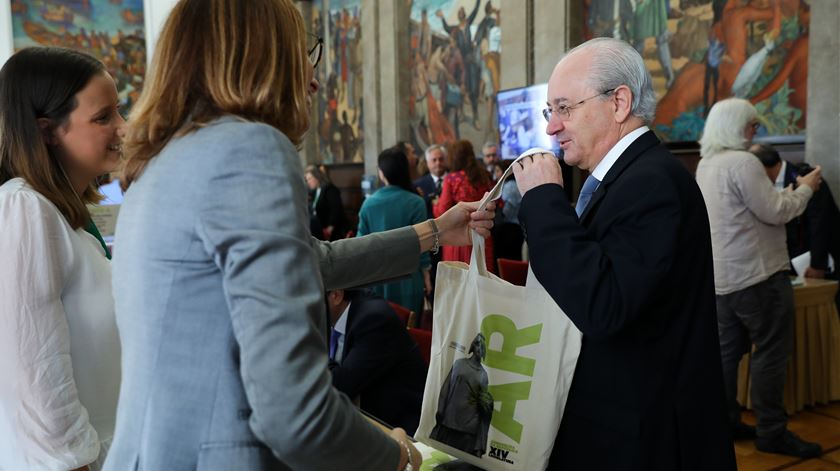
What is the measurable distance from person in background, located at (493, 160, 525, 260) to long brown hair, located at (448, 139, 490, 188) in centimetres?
64

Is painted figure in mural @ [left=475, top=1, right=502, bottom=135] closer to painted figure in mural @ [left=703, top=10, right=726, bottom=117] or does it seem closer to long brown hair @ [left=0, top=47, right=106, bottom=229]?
painted figure in mural @ [left=703, top=10, right=726, bottom=117]

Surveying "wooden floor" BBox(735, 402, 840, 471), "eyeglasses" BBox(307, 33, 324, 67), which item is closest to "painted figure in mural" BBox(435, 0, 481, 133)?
"wooden floor" BBox(735, 402, 840, 471)

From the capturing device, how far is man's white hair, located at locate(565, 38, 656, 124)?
160 cm

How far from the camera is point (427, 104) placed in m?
12.4

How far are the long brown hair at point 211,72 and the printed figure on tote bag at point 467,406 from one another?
87 centimetres

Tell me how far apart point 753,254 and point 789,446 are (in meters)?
1.20

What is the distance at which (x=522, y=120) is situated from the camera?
8391 millimetres

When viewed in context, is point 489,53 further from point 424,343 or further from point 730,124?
point 424,343

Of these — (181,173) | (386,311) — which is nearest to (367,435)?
(181,173)

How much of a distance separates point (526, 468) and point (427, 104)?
36.6ft

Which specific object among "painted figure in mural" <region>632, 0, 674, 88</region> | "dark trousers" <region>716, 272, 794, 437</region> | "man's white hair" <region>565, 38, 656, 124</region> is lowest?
"dark trousers" <region>716, 272, 794, 437</region>

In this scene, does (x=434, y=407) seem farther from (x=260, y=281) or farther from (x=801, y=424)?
(x=801, y=424)

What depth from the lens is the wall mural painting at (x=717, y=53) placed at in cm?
644

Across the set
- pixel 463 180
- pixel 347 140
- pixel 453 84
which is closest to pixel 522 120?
pixel 463 180
